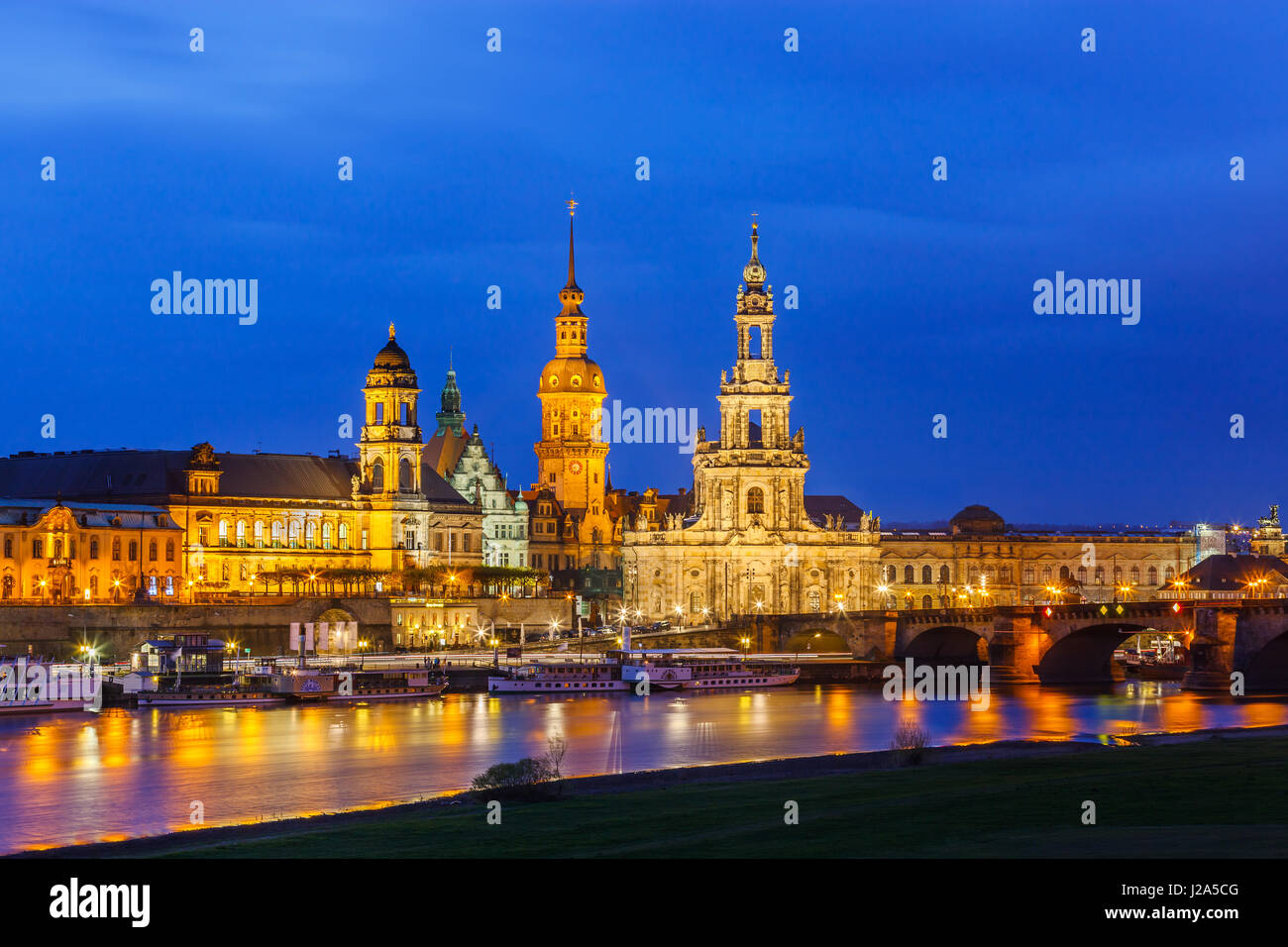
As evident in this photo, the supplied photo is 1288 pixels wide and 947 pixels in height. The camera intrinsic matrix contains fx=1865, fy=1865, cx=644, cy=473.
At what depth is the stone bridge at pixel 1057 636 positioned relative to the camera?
10919cm

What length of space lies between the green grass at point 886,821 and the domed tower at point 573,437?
123 m

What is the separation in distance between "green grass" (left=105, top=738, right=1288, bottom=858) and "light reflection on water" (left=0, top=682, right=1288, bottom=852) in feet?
35.8

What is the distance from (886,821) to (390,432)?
372 ft

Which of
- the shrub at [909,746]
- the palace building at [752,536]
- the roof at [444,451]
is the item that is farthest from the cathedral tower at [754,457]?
the shrub at [909,746]

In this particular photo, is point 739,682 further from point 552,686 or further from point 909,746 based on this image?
point 909,746

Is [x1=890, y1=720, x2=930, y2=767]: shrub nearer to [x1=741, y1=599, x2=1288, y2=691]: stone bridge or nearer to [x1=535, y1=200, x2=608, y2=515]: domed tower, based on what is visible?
[x1=741, y1=599, x2=1288, y2=691]: stone bridge

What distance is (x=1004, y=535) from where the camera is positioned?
582ft

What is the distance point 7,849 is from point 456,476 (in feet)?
389

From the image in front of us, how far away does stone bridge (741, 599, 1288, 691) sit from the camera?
10919 centimetres

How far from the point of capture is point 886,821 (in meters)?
38.8

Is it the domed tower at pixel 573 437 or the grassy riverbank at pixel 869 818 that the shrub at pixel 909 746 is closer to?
the grassy riverbank at pixel 869 818
